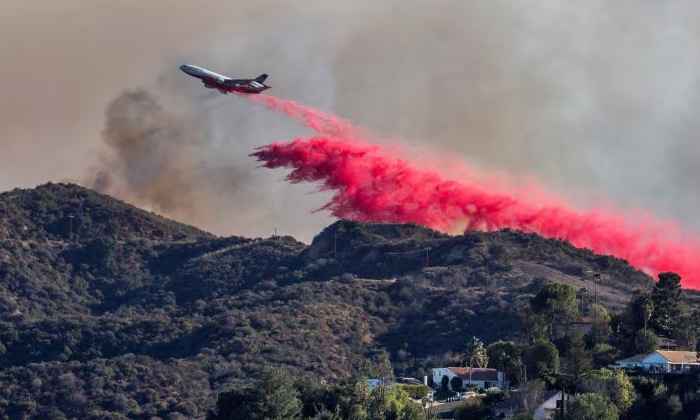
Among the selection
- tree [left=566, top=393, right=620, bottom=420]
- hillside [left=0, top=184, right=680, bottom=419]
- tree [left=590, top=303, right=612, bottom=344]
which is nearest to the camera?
tree [left=566, top=393, right=620, bottom=420]

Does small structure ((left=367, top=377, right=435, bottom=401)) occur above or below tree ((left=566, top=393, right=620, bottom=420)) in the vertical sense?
above

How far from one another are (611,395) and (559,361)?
10361mm

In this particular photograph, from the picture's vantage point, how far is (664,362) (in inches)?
4599

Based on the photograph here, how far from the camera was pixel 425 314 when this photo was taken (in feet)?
575

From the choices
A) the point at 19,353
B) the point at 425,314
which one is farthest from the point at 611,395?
the point at 19,353

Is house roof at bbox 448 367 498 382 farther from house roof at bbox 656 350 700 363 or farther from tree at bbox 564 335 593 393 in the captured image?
house roof at bbox 656 350 700 363

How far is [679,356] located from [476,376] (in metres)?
17.6

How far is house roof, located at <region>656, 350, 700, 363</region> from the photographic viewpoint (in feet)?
384

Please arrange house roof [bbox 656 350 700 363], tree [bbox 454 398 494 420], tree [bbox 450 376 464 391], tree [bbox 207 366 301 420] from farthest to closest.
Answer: tree [bbox 450 376 464 391], house roof [bbox 656 350 700 363], tree [bbox 207 366 301 420], tree [bbox 454 398 494 420]

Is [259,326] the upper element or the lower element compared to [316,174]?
lower

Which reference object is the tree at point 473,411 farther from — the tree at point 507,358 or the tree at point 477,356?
the tree at point 477,356

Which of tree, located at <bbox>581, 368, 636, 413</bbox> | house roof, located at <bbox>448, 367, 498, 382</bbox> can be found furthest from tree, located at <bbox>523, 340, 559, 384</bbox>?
house roof, located at <bbox>448, 367, 498, 382</bbox>

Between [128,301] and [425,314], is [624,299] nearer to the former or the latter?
[425,314]

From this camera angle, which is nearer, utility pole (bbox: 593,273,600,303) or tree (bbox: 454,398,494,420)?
tree (bbox: 454,398,494,420)
